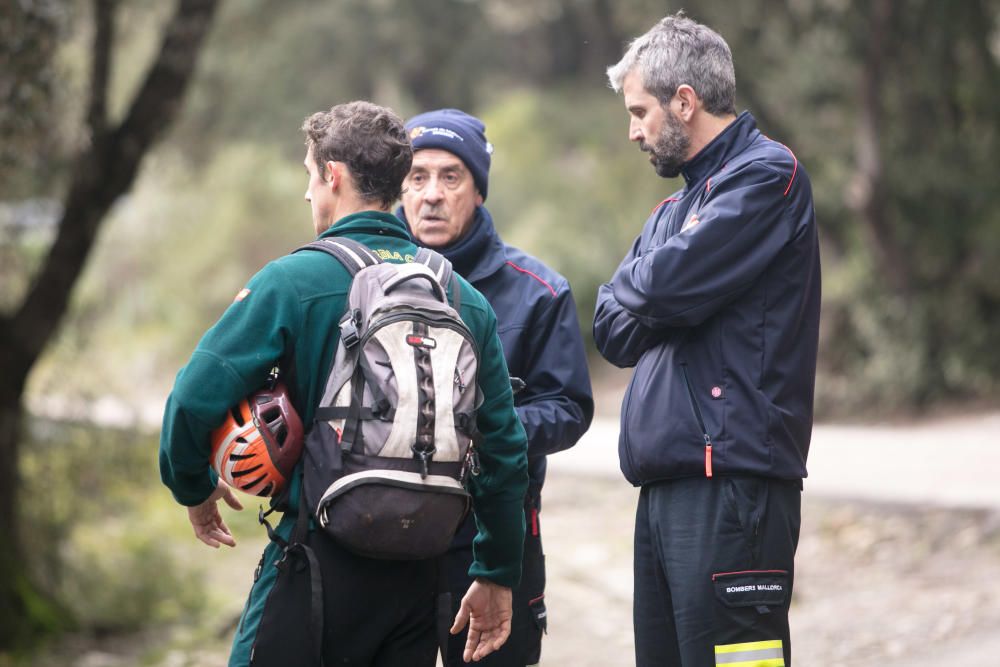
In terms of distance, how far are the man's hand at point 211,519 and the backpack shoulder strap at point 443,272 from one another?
0.73m

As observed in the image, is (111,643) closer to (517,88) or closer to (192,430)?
(192,430)

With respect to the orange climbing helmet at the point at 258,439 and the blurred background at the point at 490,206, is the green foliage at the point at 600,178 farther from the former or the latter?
the orange climbing helmet at the point at 258,439

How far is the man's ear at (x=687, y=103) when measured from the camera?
139 inches

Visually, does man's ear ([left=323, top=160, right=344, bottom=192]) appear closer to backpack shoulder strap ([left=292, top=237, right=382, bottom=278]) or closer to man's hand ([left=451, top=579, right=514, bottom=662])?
backpack shoulder strap ([left=292, top=237, right=382, bottom=278])

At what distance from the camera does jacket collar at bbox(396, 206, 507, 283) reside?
13.5 feet

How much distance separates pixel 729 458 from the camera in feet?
10.8

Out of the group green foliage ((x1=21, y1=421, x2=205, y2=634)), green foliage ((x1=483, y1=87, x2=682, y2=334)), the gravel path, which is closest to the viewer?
the gravel path

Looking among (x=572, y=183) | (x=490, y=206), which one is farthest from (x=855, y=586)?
(x=490, y=206)

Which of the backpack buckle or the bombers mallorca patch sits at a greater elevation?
the bombers mallorca patch

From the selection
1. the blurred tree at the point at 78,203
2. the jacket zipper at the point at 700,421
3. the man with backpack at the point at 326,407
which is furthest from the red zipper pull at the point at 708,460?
the blurred tree at the point at 78,203

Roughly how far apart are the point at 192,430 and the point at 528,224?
2041 cm

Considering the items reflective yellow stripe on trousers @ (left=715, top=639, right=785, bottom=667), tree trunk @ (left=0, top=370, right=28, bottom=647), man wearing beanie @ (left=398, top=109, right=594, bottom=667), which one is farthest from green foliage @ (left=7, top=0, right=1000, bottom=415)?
reflective yellow stripe on trousers @ (left=715, top=639, right=785, bottom=667)

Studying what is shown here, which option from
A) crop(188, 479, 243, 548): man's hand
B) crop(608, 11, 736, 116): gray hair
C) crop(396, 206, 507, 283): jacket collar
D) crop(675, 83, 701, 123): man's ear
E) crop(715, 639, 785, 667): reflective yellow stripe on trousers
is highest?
crop(608, 11, 736, 116): gray hair

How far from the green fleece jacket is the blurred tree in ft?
16.0
